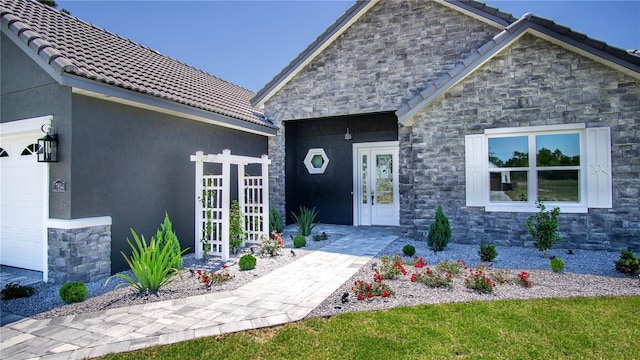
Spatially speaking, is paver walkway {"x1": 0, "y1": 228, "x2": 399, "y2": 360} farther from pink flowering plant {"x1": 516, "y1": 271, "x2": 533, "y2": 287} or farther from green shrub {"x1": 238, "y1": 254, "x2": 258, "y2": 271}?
pink flowering plant {"x1": 516, "y1": 271, "x2": 533, "y2": 287}

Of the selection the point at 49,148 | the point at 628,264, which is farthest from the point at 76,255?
the point at 628,264

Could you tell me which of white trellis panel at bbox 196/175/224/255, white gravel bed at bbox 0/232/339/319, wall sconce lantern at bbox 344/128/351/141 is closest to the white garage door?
white gravel bed at bbox 0/232/339/319

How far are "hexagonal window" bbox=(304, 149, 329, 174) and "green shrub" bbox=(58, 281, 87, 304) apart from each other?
808 centimetres

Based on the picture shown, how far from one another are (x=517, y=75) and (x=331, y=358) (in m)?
7.43

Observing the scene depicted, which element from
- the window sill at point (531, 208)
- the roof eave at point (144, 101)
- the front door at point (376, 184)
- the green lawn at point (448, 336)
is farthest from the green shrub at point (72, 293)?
the front door at point (376, 184)

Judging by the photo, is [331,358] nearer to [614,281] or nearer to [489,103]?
[614,281]

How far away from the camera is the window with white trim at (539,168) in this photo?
712 cm

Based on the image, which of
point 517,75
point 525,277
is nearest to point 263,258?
point 525,277

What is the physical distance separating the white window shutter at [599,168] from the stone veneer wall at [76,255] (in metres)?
9.48

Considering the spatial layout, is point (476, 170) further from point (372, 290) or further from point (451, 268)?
point (372, 290)

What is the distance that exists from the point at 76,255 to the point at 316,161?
7787 mm

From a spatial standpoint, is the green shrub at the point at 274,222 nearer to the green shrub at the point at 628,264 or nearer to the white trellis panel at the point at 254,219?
the white trellis panel at the point at 254,219

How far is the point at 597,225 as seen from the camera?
281 inches

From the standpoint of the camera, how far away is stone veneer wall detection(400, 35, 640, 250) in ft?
22.9
